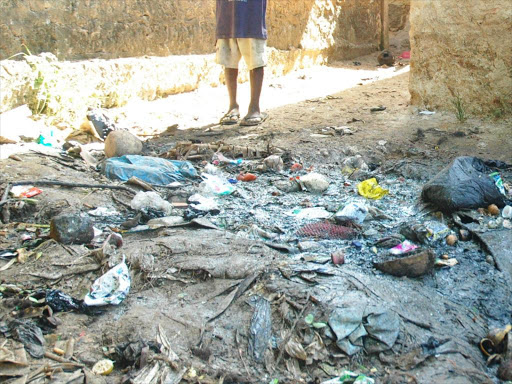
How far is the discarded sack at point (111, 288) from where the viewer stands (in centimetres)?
247

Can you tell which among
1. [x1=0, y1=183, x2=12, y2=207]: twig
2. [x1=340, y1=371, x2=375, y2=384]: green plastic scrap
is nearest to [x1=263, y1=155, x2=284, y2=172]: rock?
[x1=0, y1=183, x2=12, y2=207]: twig

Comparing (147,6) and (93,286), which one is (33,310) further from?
(147,6)

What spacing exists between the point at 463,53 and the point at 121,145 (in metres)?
3.03

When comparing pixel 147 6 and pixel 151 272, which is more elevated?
pixel 147 6

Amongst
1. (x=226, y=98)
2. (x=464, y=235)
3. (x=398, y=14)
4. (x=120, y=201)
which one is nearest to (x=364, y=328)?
Result: (x=464, y=235)

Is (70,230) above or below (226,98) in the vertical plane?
above

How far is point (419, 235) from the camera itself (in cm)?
301

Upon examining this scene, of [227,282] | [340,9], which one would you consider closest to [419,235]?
[227,282]

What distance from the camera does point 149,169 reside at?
162 inches

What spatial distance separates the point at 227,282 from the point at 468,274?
1.15 m

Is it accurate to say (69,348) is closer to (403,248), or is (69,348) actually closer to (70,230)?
(70,230)

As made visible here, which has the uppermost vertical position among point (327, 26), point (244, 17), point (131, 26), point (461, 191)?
point (244, 17)

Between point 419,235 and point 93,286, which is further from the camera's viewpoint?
point 419,235

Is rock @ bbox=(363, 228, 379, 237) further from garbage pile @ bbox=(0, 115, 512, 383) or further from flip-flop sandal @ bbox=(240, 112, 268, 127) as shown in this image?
flip-flop sandal @ bbox=(240, 112, 268, 127)
